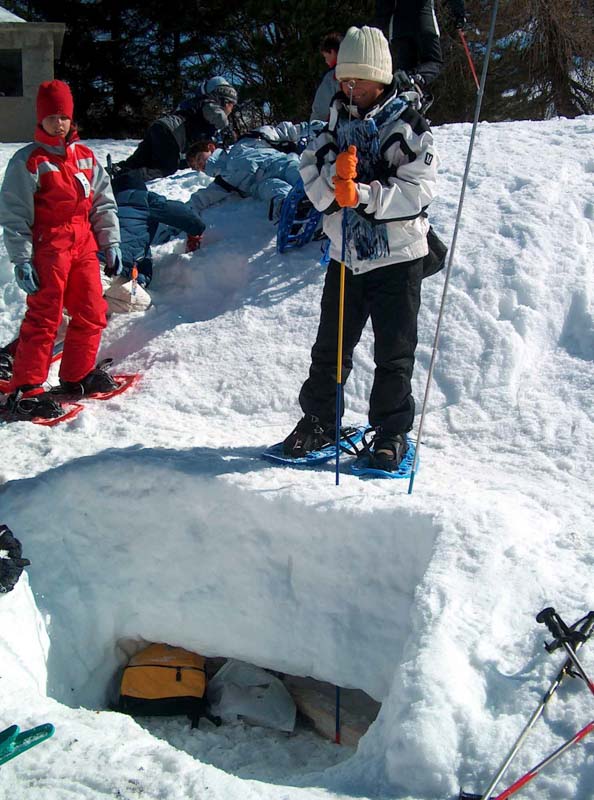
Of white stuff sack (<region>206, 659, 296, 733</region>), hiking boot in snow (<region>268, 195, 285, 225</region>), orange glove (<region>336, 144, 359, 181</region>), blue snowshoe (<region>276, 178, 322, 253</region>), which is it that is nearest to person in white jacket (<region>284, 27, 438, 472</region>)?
orange glove (<region>336, 144, 359, 181</region>)

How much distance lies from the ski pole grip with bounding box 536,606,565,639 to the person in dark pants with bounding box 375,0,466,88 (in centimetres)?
471

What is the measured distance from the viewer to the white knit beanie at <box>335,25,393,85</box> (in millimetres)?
3328

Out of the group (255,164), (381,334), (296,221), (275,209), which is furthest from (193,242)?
(381,334)

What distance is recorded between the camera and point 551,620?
2.66m

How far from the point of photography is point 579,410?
14.1ft

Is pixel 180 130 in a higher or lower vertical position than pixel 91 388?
higher

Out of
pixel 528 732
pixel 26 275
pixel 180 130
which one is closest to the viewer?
pixel 528 732

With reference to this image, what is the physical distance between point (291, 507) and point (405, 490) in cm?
53

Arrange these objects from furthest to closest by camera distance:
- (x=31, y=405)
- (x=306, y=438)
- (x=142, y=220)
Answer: (x=142, y=220) → (x=31, y=405) → (x=306, y=438)

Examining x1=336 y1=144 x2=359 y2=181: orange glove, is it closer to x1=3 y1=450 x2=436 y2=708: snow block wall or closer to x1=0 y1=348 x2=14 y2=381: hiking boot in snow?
x1=3 y1=450 x2=436 y2=708: snow block wall

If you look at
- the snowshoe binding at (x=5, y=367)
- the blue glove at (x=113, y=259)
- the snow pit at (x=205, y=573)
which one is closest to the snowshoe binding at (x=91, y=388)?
the snowshoe binding at (x=5, y=367)

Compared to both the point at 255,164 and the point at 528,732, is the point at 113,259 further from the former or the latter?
the point at 528,732

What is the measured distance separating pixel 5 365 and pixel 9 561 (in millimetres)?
2316

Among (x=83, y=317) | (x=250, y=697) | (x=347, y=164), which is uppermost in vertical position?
(x=347, y=164)
